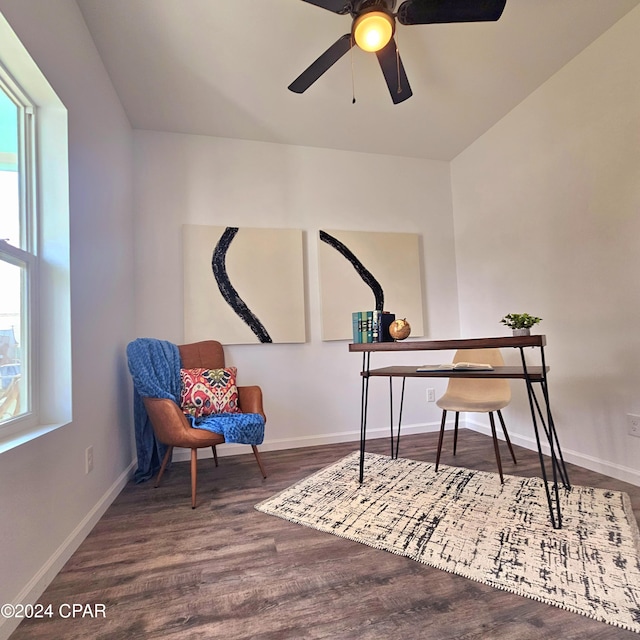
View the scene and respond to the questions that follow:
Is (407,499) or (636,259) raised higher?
(636,259)

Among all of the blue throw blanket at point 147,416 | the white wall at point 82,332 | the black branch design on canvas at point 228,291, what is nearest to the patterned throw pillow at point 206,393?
the blue throw blanket at point 147,416

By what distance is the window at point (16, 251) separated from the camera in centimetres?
136

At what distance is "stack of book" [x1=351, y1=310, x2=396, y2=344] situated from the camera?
216cm

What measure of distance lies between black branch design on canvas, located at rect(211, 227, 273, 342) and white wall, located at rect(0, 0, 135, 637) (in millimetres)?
638

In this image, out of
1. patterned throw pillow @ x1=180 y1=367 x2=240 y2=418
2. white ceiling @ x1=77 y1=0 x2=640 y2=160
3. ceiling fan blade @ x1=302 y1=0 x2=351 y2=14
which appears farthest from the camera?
patterned throw pillow @ x1=180 y1=367 x2=240 y2=418

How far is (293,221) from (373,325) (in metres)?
1.50

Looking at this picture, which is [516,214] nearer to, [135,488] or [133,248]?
[133,248]

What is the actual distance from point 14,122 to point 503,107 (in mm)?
3150

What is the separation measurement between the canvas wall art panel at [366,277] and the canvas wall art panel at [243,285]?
0.25 meters

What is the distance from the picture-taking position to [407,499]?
6.39 feet

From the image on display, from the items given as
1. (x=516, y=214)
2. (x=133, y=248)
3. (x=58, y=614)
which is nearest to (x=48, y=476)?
(x=58, y=614)

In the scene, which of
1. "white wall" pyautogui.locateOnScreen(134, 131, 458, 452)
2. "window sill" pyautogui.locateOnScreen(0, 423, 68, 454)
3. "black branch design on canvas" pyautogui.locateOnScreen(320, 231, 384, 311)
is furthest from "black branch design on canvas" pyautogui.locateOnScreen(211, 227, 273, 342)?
"window sill" pyautogui.locateOnScreen(0, 423, 68, 454)

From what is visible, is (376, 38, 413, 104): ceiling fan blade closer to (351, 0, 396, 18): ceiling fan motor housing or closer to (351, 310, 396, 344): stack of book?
(351, 0, 396, 18): ceiling fan motor housing

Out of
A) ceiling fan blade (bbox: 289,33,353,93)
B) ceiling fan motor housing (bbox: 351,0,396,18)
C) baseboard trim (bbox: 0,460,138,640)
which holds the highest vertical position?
ceiling fan motor housing (bbox: 351,0,396,18)
